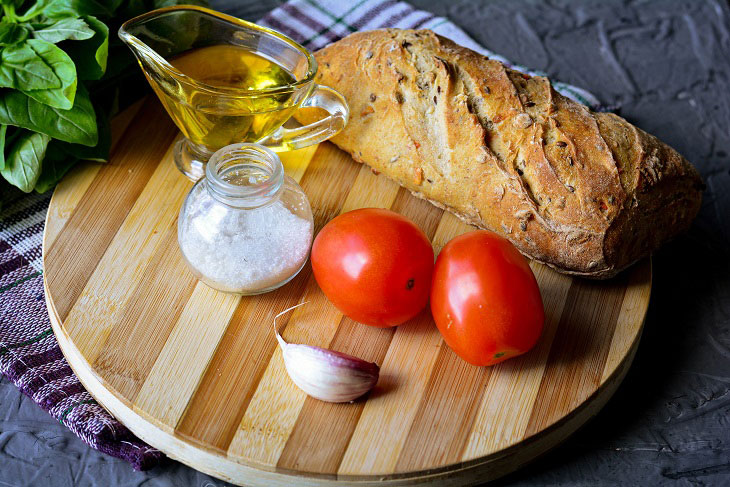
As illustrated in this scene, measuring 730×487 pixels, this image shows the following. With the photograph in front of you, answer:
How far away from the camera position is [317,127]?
6.48 feet

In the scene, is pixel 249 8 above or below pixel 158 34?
below

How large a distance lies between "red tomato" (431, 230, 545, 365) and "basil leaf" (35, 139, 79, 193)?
3.28 ft

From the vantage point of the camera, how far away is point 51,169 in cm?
198

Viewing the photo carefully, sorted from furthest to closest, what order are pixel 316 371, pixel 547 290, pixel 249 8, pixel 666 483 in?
1. pixel 249 8
2. pixel 547 290
3. pixel 666 483
4. pixel 316 371

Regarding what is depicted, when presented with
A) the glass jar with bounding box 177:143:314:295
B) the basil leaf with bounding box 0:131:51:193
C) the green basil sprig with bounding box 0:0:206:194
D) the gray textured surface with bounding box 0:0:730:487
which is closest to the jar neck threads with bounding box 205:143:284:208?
the glass jar with bounding box 177:143:314:295

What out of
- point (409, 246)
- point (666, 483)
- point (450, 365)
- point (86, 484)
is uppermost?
point (409, 246)

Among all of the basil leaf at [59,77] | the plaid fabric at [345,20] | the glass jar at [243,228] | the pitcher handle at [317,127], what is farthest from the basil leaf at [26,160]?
the plaid fabric at [345,20]

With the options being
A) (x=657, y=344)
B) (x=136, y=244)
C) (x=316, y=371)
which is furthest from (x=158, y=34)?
(x=657, y=344)

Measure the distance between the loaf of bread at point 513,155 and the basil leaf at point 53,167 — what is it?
0.71 m

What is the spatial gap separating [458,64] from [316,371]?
0.86 m

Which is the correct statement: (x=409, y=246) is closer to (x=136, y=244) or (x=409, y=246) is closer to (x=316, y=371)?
(x=316, y=371)

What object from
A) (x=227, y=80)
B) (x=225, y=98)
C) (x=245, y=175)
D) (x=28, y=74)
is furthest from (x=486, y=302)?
(x=28, y=74)

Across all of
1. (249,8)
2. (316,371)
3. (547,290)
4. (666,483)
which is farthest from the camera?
(249,8)

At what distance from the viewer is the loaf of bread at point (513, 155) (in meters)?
1.77
